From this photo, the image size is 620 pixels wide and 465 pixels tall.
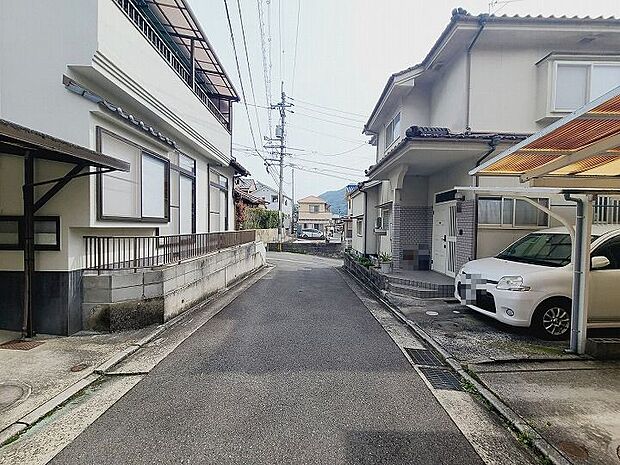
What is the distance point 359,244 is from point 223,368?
15484 millimetres

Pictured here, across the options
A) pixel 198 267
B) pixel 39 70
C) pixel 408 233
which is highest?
pixel 39 70

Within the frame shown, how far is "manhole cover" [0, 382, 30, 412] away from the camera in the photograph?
3.63m

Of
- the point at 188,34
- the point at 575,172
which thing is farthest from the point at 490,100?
the point at 188,34

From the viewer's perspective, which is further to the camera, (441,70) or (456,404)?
(441,70)

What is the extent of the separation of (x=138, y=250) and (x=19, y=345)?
102 inches

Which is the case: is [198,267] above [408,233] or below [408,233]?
below

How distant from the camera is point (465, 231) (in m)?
9.20

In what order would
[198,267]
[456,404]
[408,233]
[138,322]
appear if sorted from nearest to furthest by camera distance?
1. [456,404]
2. [138,322]
3. [198,267]
4. [408,233]

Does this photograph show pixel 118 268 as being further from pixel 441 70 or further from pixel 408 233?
pixel 441 70

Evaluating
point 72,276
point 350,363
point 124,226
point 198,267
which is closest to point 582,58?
point 350,363

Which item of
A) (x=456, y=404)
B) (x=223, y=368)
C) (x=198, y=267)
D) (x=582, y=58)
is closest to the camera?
(x=456, y=404)

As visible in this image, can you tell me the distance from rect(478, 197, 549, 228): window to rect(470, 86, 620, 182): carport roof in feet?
10.7

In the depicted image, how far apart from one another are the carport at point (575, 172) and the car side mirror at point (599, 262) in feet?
2.41

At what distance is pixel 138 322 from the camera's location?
20.7 feet
